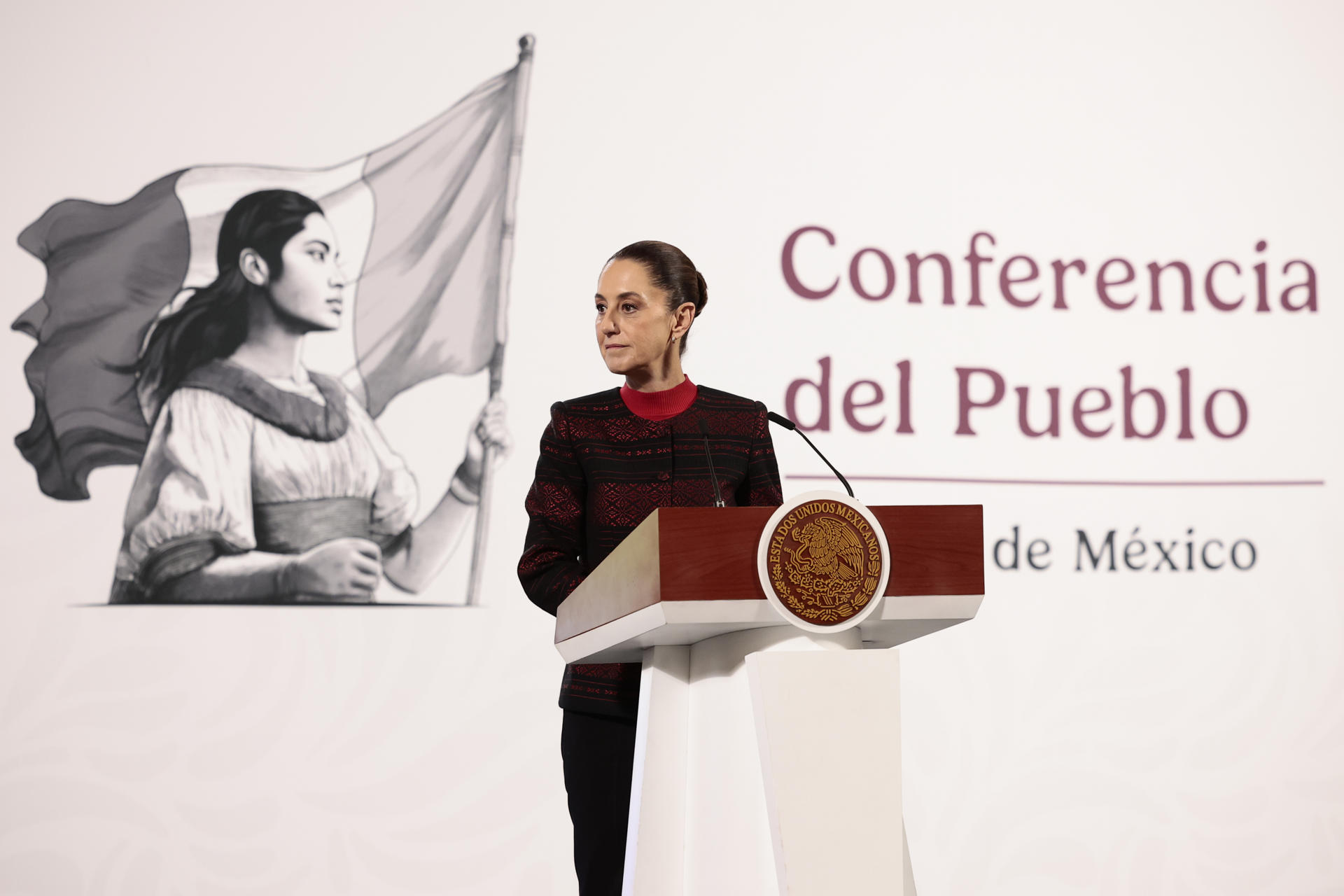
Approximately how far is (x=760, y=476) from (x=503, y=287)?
5.10 feet

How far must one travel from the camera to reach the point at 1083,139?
3105 mm

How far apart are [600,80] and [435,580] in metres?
1.35

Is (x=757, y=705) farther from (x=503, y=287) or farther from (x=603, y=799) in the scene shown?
(x=503, y=287)

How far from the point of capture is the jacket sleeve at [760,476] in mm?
1427

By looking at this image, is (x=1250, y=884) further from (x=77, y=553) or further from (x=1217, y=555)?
(x=77, y=553)

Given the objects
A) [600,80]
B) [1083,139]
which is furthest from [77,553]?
[1083,139]

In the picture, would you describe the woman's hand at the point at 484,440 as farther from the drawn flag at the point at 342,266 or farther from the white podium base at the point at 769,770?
the white podium base at the point at 769,770

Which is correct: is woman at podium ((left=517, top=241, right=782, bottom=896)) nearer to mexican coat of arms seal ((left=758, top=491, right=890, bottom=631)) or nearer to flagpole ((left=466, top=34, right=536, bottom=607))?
mexican coat of arms seal ((left=758, top=491, right=890, bottom=631))

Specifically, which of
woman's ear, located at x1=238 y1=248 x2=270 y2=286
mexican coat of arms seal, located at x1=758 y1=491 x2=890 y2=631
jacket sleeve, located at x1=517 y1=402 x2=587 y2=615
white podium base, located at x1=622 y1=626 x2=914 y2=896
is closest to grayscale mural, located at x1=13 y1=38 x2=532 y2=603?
woman's ear, located at x1=238 y1=248 x2=270 y2=286

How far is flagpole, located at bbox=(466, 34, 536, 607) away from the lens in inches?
107

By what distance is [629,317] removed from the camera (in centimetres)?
138

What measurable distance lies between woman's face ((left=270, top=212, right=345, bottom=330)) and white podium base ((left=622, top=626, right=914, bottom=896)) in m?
1.98

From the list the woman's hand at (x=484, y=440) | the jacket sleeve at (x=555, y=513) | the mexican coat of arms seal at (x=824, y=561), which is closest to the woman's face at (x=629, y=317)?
the jacket sleeve at (x=555, y=513)

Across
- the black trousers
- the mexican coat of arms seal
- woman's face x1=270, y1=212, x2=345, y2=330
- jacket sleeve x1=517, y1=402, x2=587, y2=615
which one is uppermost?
woman's face x1=270, y1=212, x2=345, y2=330
